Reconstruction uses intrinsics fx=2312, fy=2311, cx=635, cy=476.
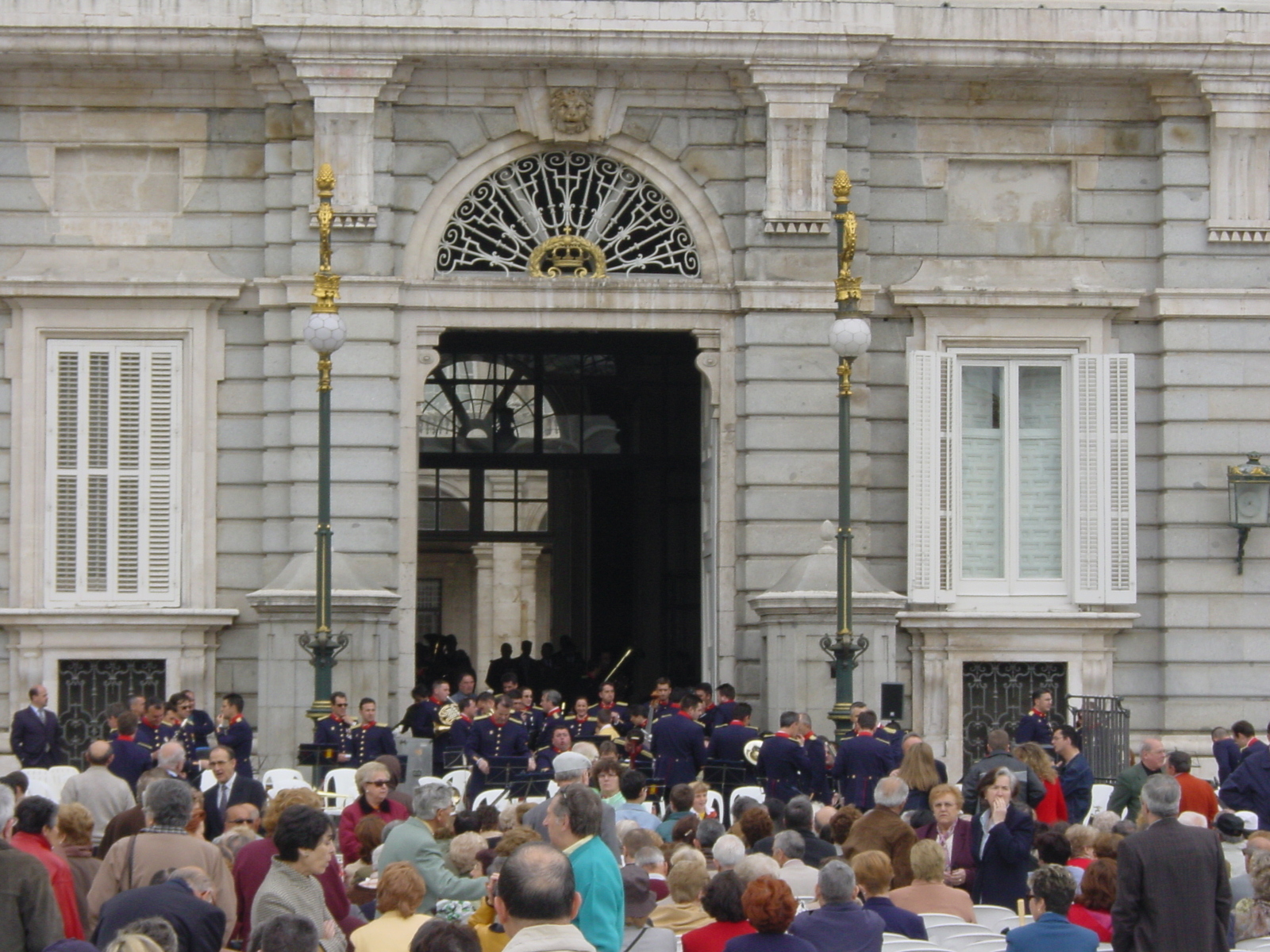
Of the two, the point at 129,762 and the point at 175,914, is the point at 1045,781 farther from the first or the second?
the point at 175,914

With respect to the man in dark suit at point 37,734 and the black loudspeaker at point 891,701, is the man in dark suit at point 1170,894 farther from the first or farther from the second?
the man in dark suit at point 37,734

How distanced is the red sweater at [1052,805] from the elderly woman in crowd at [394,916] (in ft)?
22.2

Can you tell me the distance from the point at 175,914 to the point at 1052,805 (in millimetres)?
7829

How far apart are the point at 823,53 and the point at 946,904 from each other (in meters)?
12.6

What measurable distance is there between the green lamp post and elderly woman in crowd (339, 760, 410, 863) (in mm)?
6781

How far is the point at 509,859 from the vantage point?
25.7ft

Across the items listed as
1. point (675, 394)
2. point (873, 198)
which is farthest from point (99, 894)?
point (675, 394)

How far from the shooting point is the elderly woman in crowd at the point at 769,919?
914 cm

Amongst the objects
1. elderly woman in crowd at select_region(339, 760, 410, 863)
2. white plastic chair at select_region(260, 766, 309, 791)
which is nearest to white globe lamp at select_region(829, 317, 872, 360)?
white plastic chair at select_region(260, 766, 309, 791)

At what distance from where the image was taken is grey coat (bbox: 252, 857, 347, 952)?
9.70 meters

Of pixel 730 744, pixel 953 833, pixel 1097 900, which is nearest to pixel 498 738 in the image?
pixel 730 744

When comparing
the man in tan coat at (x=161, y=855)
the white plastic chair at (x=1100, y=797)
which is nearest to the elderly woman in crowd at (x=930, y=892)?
the man in tan coat at (x=161, y=855)

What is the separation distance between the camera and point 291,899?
32.0ft

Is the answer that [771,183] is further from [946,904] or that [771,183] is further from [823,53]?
[946,904]
